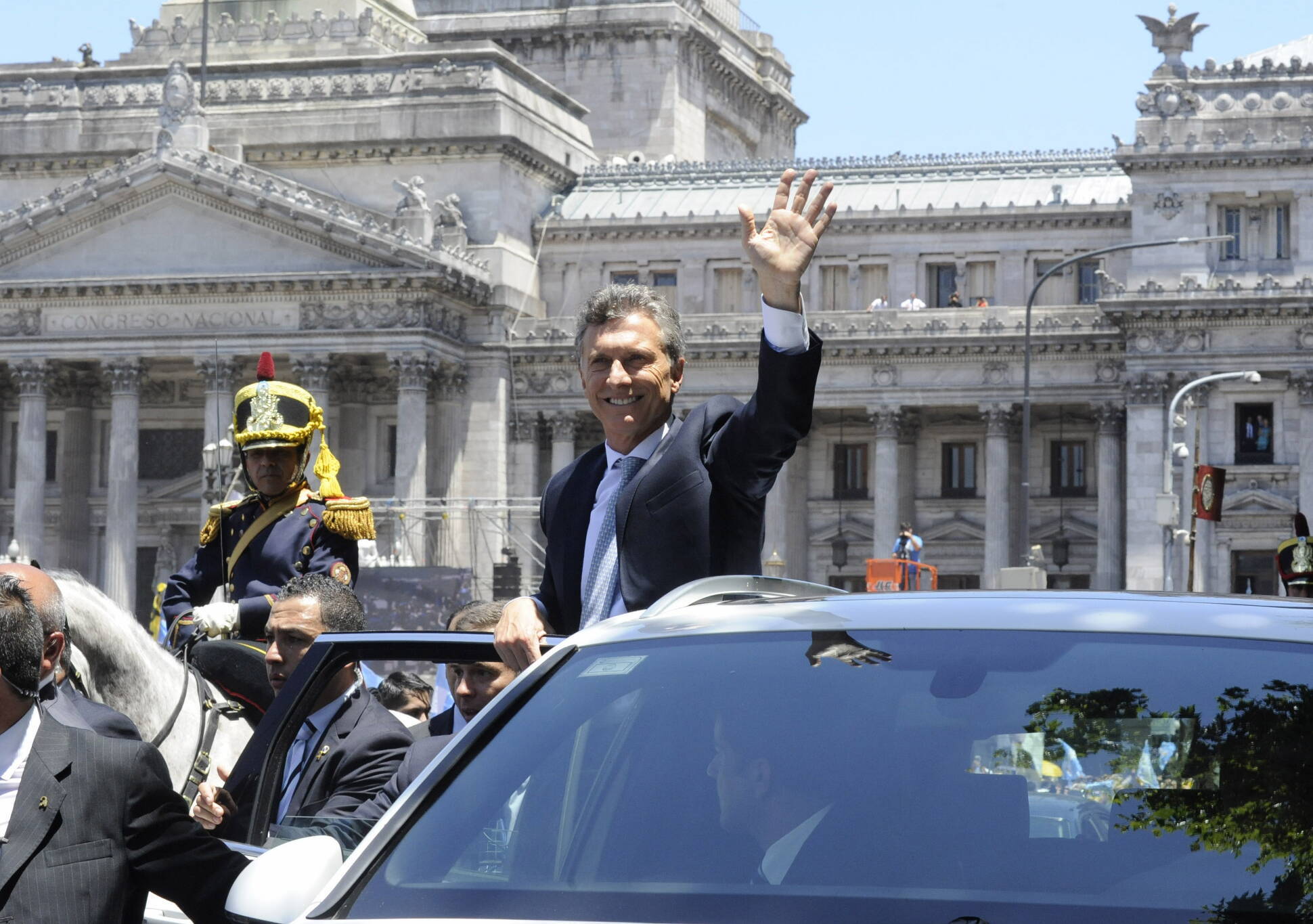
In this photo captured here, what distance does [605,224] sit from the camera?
6556 cm

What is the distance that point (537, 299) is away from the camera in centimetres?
6612

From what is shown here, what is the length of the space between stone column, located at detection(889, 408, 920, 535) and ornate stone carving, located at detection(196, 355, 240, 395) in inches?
745

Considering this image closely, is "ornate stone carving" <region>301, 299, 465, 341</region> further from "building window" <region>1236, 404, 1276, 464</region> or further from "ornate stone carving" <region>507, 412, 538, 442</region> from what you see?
"building window" <region>1236, 404, 1276, 464</region>

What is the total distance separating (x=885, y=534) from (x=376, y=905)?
57942 mm

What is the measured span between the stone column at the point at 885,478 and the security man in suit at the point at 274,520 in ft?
171

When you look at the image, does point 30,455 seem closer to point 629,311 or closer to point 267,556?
point 267,556

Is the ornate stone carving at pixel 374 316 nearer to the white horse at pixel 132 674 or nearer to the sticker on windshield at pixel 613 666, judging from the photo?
the white horse at pixel 132 674

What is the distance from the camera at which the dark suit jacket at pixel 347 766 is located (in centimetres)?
674

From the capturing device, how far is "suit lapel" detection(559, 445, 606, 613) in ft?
22.7

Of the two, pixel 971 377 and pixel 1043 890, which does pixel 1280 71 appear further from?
pixel 1043 890

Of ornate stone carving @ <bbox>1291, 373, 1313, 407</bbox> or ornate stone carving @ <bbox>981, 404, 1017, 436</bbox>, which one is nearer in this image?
ornate stone carving @ <bbox>1291, 373, 1313, 407</bbox>

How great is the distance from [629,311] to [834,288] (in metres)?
59.2

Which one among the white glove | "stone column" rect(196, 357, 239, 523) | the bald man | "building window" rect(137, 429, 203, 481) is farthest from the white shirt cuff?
"building window" rect(137, 429, 203, 481)

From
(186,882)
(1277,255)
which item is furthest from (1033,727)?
(1277,255)
